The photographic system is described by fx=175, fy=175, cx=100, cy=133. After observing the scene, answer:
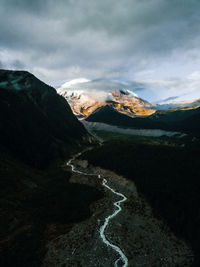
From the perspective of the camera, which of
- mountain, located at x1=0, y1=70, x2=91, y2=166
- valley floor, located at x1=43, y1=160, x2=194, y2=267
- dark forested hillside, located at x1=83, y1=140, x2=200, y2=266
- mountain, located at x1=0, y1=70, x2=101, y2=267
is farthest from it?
mountain, located at x1=0, y1=70, x2=91, y2=166

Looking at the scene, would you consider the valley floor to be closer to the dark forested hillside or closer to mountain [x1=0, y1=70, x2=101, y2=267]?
mountain [x1=0, y1=70, x2=101, y2=267]

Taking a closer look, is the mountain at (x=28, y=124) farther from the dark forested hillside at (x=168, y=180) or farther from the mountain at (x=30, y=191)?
the dark forested hillside at (x=168, y=180)

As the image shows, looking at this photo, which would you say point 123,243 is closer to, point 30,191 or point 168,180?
point 168,180

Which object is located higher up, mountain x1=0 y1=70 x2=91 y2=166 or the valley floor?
mountain x1=0 y1=70 x2=91 y2=166

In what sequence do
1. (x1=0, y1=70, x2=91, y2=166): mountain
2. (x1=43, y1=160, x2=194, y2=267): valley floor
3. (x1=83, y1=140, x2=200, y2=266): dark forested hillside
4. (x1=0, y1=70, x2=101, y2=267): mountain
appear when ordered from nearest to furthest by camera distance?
(x1=43, y1=160, x2=194, y2=267): valley floor, (x1=0, y1=70, x2=101, y2=267): mountain, (x1=83, y1=140, x2=200, y2=266): dark forested hillside, (x1=0, y1=70, x2=91, y2=166): mountain

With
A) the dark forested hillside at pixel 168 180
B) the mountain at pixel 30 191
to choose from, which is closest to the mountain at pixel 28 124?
the mountain at pixel 30 191

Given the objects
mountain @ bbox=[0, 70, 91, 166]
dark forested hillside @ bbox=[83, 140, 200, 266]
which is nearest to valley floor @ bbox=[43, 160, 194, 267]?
dark forested hillside @ bbox=[83, 140, 200, 266]

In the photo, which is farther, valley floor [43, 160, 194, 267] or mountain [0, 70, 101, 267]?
mountain [0, 70, 101, 267]
